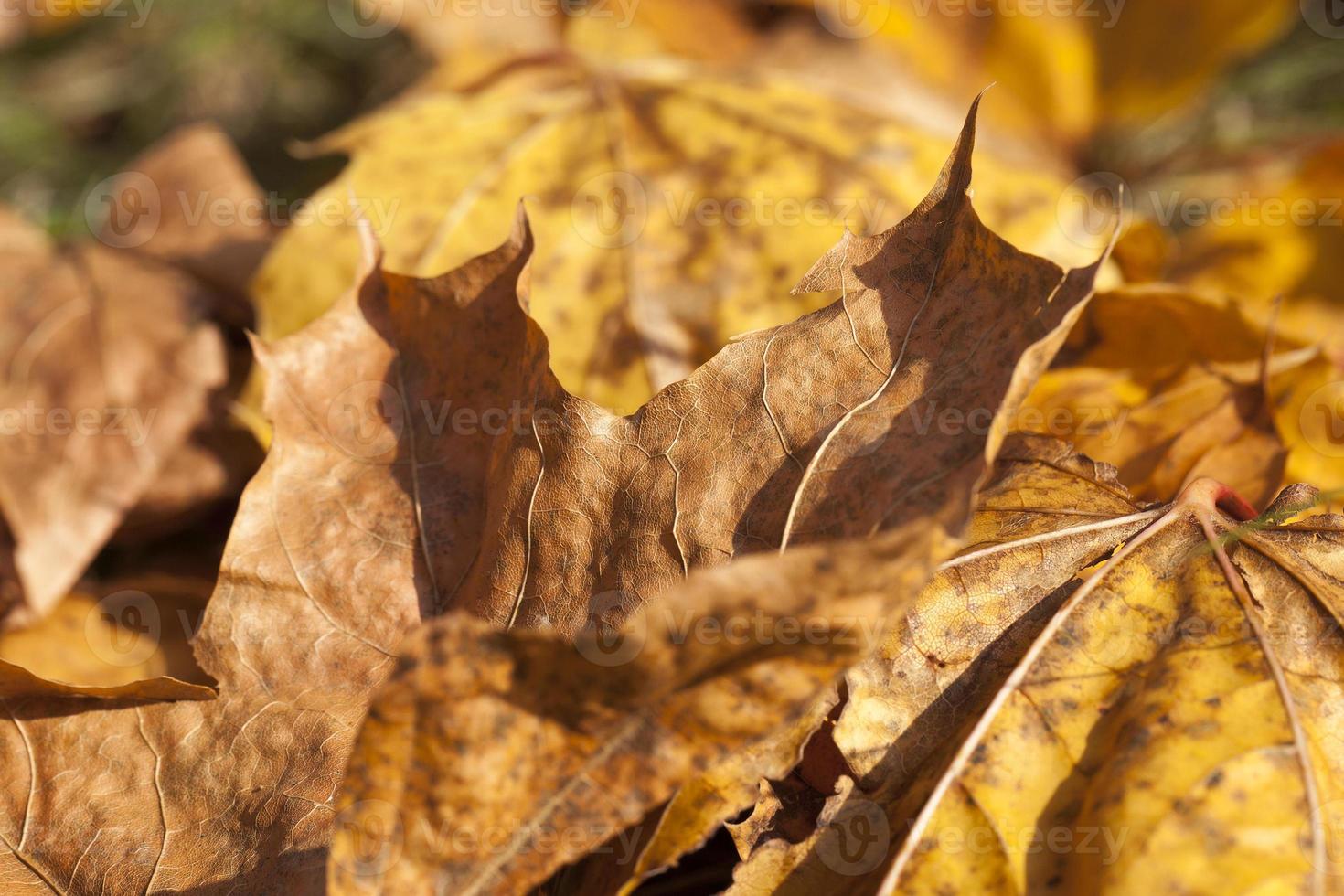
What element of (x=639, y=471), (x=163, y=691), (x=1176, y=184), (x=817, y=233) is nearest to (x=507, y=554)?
(x=639, y=471)

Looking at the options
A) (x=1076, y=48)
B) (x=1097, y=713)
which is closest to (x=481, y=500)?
(x=1097, y=713)

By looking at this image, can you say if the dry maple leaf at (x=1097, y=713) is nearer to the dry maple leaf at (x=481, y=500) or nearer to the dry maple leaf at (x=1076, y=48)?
the dry maple leaf at (x=481, y=500)

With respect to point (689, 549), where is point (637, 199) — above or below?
above

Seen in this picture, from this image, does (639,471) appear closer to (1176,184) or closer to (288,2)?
(1176,184)

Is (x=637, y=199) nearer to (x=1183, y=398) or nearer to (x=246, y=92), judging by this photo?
(x=1183, y=398)

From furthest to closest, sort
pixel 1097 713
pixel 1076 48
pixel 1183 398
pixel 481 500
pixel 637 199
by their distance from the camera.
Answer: pixel 1076 48 → pixel 637 199 → pixel 1183 398 → pixel 481 500 → pixel 1097 713

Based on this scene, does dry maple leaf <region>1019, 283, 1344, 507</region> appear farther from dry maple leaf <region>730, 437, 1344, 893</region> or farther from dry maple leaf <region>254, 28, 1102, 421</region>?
dry maple leaf <region>730, 437, 1344, 893</region>
